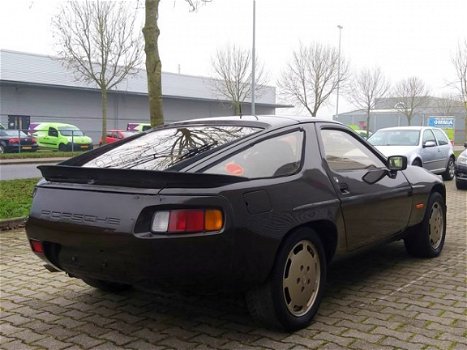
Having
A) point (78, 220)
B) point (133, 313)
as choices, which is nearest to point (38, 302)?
point (133, 313)

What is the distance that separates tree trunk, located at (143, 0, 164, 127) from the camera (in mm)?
9039

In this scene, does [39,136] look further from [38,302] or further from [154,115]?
[38,302]

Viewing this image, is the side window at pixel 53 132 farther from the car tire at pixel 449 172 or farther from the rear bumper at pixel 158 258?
the rear bumper at pixel 158 258

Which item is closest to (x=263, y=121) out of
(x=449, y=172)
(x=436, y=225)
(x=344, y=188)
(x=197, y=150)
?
(x=197, y=150)

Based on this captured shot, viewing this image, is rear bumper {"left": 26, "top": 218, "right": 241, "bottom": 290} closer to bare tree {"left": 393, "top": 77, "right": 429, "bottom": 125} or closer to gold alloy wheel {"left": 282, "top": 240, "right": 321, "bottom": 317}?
gold alloy wheel {"left": 282, "top": 240, "right": 321, "bottom": 317}

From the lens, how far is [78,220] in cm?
318

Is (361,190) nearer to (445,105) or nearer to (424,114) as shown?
(445,105)

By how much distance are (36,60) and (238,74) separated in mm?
15362

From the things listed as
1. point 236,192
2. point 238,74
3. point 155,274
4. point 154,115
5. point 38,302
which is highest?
point 238,74

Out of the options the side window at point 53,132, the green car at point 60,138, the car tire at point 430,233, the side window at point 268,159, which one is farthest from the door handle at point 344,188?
the side window at point 53,132

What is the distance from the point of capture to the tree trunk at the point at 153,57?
904 cm

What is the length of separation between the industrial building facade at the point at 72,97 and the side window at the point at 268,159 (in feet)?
115

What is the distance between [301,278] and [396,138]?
10810 millimetres

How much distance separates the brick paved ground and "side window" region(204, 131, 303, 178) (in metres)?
0.91
